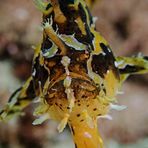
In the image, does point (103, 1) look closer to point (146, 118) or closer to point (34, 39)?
point (34, 39)

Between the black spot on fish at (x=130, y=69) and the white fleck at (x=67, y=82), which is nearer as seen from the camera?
the white fleck at (x=67, y=82)

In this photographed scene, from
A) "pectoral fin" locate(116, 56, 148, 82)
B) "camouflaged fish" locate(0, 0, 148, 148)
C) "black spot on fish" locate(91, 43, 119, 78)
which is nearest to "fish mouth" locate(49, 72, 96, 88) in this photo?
"camouflaged fish" locate(0, 0, 148, 148)

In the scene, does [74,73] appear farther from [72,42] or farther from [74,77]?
[72,42]

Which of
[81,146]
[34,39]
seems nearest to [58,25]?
[81,146]

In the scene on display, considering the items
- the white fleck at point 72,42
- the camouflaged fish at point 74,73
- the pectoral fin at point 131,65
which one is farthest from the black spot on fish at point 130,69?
the white fleck at point 72,42

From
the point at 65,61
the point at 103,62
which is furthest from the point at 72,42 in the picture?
the point at 103,62

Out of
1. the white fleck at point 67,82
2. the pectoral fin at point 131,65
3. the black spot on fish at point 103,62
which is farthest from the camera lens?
the pectoral fin at point 131,65

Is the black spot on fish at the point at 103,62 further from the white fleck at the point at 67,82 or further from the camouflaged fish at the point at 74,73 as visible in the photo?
the white fleck at the point at 67,82

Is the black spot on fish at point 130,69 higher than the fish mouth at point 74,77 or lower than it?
lower

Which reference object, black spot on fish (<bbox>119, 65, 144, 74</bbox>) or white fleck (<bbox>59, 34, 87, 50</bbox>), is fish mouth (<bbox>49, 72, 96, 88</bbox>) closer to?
white fleck (<bbox>59, 34, 87, 50</bbox>)
